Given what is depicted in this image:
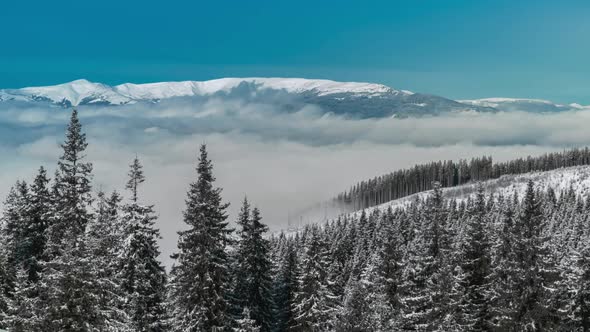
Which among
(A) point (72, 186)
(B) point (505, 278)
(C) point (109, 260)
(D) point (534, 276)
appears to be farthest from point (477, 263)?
(A) point (72, 186)

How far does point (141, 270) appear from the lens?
120 feet

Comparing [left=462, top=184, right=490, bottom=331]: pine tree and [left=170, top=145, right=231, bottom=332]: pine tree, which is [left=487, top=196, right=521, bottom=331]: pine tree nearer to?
[left=462, top=184, right=490, bottom=331]: pine tree

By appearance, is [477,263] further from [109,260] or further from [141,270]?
[109,260]

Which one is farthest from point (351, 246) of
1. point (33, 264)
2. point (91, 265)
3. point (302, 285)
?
point (91, 265)

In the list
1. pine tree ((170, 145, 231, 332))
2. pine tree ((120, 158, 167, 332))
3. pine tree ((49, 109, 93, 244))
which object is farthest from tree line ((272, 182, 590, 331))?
pine tree ((49, 109, 93, 244))

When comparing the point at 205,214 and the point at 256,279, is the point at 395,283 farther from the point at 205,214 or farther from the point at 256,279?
the point at 205,214

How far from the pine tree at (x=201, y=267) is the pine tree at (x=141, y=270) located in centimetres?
189

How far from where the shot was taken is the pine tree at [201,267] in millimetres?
36219

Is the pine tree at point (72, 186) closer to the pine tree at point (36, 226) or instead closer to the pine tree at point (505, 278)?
the pine tree at point (36, 226)

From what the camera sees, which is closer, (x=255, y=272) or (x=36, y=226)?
(x=255, y=272)

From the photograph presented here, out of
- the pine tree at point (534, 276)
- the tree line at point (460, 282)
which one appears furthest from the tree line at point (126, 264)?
the pine tree at point (534, 276)

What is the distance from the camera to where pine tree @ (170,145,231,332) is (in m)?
36.2

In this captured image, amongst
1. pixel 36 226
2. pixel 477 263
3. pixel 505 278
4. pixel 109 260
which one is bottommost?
pixel 505 278

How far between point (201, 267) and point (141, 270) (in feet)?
14.3
